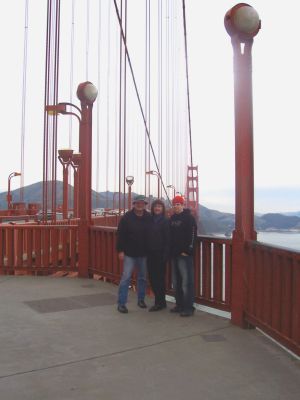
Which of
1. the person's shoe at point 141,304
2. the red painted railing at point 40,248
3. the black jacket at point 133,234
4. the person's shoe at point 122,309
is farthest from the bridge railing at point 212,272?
the red painted railing at point 40,248

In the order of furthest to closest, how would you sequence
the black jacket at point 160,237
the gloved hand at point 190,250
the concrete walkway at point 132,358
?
the black jacket at point 160,237
the gloved hand at point 190,250
the concrete walkway at point 132,358

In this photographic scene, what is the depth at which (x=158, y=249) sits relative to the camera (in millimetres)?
5234

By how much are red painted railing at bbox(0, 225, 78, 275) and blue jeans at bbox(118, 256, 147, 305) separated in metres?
2.60

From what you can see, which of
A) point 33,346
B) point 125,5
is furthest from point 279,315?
point 125,5

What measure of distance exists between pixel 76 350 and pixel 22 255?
4582 mm

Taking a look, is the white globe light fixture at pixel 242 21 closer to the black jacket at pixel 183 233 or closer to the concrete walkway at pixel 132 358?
the black jacket at pixel 183 233

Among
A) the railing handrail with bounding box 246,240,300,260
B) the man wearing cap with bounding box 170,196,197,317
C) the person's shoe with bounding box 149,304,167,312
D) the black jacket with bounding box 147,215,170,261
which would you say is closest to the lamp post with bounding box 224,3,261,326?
the railing handrail with bounding box 246,240,300,260

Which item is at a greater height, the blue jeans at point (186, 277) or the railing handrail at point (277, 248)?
the railing handrail at point (277, 248)

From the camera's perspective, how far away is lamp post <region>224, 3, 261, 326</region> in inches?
183

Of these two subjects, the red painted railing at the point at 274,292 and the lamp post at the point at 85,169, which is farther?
the lamp post at the point at 85,169

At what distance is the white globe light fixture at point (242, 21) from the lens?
466cm

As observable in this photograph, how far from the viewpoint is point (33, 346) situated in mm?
3965

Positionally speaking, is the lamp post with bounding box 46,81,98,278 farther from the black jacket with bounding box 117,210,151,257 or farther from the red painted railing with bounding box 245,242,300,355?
the red painted railing with bounding box 245,242,300,355

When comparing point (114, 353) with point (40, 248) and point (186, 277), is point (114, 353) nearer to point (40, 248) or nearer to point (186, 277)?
point (186, 277)
